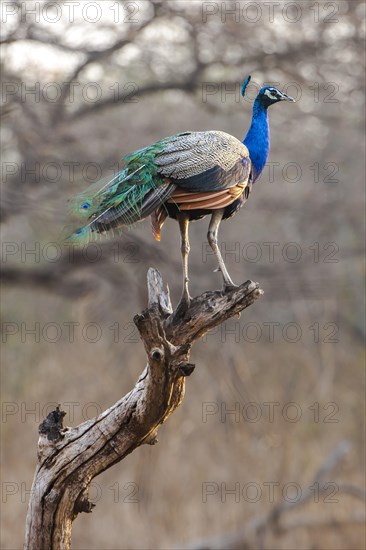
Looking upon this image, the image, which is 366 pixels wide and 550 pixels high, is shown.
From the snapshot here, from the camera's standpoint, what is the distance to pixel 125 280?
11023mm

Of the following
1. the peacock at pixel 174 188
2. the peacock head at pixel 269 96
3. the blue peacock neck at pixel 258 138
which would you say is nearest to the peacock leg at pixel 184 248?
the peacock at pixel 174 188

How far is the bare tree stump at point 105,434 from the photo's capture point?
14.3ft

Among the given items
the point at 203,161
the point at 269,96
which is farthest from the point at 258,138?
the point at 203,161

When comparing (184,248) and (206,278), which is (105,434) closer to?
(184,248)

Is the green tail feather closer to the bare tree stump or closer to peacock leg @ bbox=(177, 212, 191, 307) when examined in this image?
peacock leg @ bbox=(177, 212, 191, 307)

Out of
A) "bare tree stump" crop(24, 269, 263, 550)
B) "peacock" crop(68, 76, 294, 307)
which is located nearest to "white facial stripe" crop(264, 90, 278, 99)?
"peacock" crop(68, 76, 294, 307)

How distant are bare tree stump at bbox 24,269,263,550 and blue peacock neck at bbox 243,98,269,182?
74 cm

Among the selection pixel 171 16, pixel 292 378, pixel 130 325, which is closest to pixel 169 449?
pixel 130 325

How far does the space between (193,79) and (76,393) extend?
564cm

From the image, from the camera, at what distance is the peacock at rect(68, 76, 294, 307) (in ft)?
13.6

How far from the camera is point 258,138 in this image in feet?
15.6

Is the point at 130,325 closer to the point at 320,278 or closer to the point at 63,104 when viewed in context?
the point at 320,278

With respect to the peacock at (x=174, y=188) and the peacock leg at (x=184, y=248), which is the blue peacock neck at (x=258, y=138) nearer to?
the peacock at (x=174, y=188)

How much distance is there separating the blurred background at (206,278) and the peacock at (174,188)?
3.24 metres
